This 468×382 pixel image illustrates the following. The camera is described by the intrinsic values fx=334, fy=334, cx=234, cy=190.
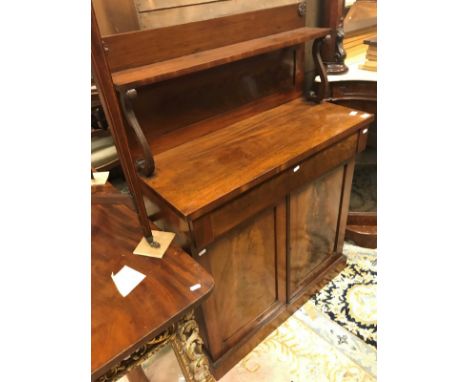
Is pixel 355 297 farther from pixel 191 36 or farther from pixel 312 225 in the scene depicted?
pixel 191 36

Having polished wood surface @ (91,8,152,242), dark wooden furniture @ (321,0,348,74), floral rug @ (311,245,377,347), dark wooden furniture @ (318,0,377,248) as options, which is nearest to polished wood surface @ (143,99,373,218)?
polished wood surface @ (91,8,152,242)

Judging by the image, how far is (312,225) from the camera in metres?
1.40

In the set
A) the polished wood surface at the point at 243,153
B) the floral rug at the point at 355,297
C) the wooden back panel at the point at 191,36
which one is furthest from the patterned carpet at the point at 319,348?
the wooden back panel at the point at 191,36

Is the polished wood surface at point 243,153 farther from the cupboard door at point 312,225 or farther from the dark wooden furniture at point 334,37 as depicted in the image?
the dark wooden furniture at point 334,37

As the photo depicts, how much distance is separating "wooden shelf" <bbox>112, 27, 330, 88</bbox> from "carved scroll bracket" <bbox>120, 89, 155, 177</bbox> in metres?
0.02

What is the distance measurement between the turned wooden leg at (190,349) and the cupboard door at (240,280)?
0.23 metres

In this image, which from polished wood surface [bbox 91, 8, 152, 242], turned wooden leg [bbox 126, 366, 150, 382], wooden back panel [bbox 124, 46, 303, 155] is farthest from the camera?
turned wooden leg [bbox 126, 366, 150, 382]

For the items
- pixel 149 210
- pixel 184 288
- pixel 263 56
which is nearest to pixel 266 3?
pixel 263 56

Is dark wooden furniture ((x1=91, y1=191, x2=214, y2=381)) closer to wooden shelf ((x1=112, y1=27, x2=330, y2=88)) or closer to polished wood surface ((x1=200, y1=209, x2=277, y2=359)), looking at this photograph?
polished wood surface ((x1=200, y1=209, x2=277, y2=359))

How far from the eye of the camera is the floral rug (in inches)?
58.4

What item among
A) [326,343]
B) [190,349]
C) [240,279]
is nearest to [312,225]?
[240,279]

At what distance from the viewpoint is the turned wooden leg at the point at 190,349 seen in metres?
0.78

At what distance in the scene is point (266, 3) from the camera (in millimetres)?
1233

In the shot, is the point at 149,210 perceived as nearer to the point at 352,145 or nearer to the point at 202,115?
the point at 202,115
